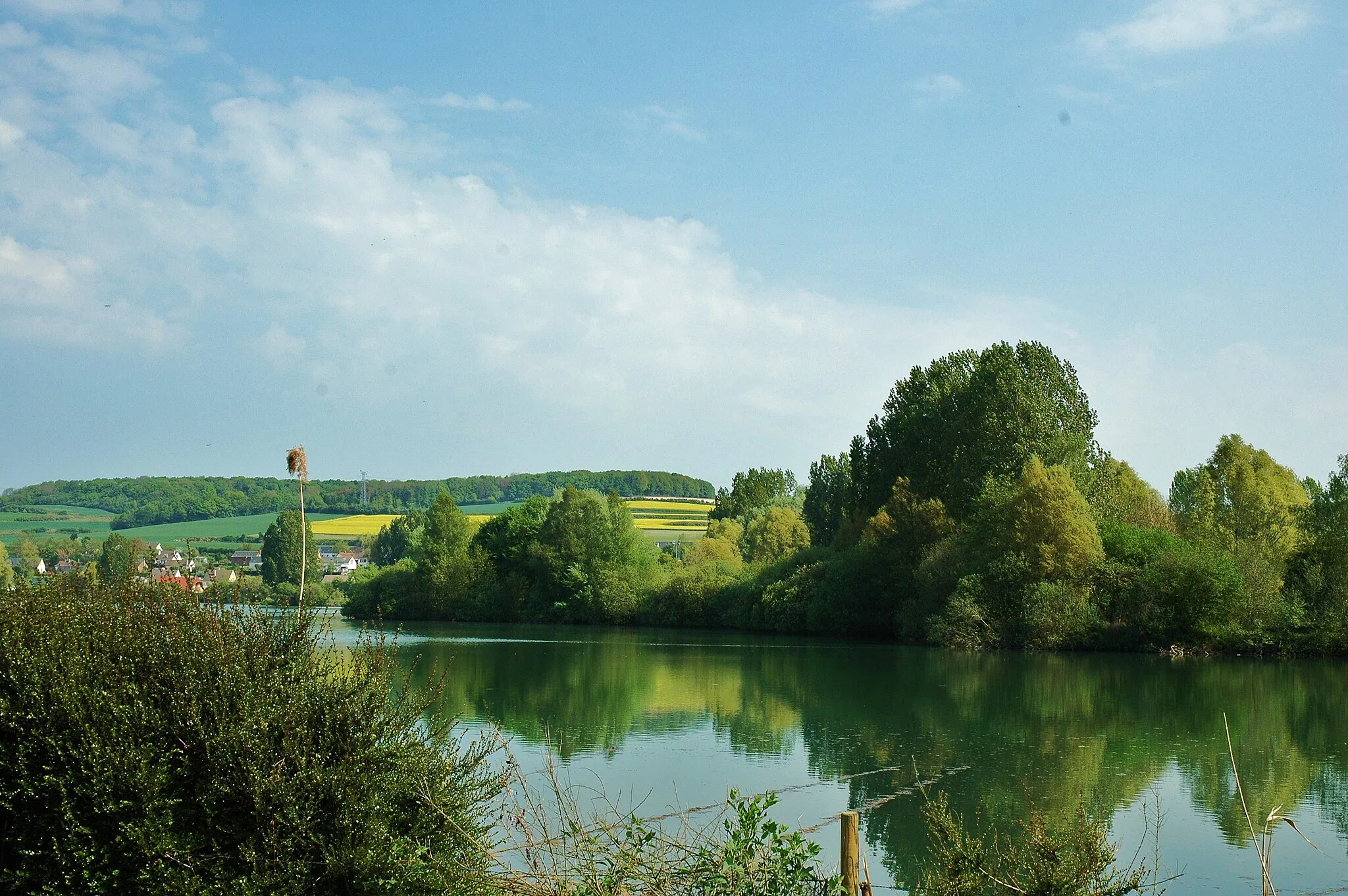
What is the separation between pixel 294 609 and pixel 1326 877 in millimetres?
11325

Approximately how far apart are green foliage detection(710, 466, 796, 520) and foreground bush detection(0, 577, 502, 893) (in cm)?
8725

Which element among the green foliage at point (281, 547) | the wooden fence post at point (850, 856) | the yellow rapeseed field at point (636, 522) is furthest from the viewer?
the yellow rapeseed field at point (636, 522)

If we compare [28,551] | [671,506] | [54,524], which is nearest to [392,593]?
[28,551]

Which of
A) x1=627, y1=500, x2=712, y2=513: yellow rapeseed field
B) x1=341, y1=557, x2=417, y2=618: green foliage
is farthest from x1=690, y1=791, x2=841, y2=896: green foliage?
x1=627, y1=500, x2=712, y2=513: yellow rapeseed field

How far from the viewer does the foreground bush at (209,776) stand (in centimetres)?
665

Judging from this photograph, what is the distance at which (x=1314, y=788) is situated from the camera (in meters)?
18.2

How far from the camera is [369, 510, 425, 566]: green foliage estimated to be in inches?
3858

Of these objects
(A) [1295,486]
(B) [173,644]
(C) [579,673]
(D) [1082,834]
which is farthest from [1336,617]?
(B) [173,644]

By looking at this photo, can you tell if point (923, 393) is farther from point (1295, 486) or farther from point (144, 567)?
point (144, 567)

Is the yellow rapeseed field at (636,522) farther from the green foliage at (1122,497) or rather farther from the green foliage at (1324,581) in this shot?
the green foliage at (1324,581)

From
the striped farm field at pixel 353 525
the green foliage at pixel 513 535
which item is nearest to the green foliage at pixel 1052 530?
the green foliage at pixel 513 535

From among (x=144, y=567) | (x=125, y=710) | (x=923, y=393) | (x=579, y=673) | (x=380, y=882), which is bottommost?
(x=579, y=673)

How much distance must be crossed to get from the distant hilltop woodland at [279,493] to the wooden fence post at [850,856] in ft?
218

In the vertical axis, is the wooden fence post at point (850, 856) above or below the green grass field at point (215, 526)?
below
